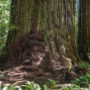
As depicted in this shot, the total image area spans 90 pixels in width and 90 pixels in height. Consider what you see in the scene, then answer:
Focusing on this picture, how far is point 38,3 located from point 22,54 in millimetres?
1415

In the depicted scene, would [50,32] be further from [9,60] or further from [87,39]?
[87,39]

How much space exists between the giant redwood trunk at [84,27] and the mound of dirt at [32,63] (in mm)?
3853

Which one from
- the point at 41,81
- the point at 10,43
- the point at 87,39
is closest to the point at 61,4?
the point at 10,43

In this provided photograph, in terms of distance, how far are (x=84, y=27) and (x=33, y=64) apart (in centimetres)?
509

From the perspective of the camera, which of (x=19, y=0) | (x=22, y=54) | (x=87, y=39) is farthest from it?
(x=87, y=39)

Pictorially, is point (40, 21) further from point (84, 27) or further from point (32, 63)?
point (84, 27)

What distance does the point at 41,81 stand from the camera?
4.81 metres

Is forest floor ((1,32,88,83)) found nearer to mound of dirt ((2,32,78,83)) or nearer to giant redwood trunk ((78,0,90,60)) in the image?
mound of dirt ((2,32,78,83))

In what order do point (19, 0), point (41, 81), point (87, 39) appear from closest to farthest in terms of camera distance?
1. point (41, 81)
2. point (19, 0)
3. point (87, 39)

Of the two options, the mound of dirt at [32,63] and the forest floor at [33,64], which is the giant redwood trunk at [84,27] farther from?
the mound of dirt at [32,63]

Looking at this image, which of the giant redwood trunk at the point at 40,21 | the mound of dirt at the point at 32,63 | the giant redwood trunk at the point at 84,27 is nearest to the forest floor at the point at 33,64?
the mound of dirt at the point at 32,63

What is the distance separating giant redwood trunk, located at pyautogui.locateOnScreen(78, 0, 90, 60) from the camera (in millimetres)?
9137

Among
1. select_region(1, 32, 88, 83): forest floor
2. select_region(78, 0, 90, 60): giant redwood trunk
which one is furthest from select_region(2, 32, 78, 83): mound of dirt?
select_region(78, 0, 90, 60): giant redwood trunk

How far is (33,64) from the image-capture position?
5.00 m
